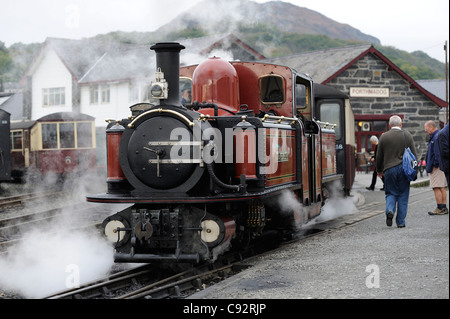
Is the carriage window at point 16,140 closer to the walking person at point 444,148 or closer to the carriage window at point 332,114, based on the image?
the carriage window at point 332,114

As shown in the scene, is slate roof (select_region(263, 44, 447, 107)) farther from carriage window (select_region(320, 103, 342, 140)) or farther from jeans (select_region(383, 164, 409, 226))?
jeans (select_region(383, 164, 409, 226))

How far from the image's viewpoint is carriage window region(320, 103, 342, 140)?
1452cm

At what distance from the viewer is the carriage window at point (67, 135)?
70.4 feet

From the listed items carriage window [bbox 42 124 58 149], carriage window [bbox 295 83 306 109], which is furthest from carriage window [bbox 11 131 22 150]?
carriage window [bbox 295 83 306 109]

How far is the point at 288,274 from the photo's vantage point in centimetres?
659

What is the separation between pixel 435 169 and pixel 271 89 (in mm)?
3500

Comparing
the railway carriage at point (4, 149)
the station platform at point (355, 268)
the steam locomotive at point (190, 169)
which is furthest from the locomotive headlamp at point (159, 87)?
the railway carriage at point (4, 149)

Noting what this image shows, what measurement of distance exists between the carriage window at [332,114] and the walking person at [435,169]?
405cm

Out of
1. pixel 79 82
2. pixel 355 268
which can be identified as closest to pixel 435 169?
pixel 355 268

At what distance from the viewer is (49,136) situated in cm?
2172

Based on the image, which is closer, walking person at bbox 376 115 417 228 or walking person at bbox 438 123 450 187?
walking person at bbox 438 123 450 187

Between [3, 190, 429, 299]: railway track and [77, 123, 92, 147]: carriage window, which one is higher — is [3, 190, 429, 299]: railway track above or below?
below

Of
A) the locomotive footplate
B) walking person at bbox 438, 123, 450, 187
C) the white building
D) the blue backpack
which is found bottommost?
the locomotive footplate

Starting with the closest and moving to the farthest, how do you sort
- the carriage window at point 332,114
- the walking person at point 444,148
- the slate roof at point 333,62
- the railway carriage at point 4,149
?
1. the walking person at point 444,148
2. the carriage window at point 332,114
3. the railway carriage at point 4,149
4. the slate roof at point 333,62
